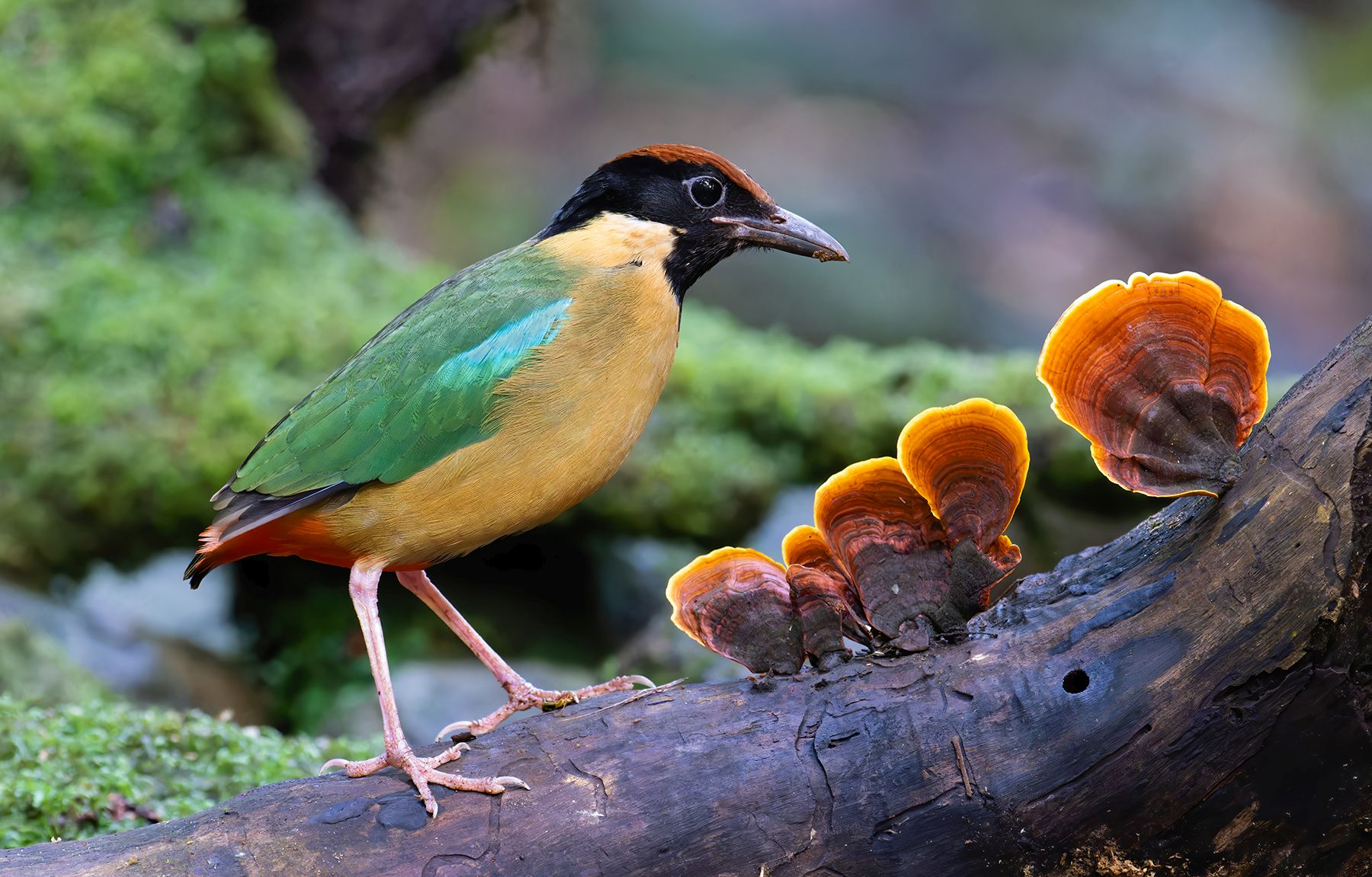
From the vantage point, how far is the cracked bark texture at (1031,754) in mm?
2662

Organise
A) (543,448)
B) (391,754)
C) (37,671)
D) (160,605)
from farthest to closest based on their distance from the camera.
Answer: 1. (160,605)
2. (37,671)
3. (543,448)
4. (391,754)

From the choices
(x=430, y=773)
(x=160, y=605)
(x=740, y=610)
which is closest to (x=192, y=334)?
(x=160, y=605)

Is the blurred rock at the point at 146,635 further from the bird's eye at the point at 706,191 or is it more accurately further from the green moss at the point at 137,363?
the bird's eye at the point at 706,191

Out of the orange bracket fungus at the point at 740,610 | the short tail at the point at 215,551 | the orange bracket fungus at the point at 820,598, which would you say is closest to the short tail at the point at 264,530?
the short tail at the point at 215,551

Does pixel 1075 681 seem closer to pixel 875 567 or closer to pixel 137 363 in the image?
pixel 875 567

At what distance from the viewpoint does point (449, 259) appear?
48.7ft

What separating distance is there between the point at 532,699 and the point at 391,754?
70 centimetres

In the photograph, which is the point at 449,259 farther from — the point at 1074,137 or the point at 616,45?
the point at 1074,137

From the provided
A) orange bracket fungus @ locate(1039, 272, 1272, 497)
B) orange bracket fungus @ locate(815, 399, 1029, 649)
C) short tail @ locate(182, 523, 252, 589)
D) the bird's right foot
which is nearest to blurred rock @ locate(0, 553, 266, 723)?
short tail @ locate(182, 523, 252, 589)

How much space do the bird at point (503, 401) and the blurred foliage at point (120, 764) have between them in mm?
849

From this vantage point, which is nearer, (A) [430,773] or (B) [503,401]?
(A) [430,773]

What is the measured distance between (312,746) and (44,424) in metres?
3.03

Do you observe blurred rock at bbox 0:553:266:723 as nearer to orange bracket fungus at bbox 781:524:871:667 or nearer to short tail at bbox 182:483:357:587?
short tail at bbox 182:483:357:587

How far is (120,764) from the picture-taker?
4312mm
